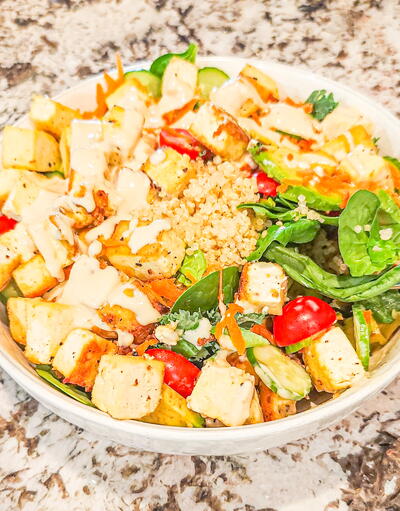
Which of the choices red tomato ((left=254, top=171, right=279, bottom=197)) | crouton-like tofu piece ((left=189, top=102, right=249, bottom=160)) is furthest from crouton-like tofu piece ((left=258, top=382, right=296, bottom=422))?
crouton-like tofu piece ((left=189, top=102, right=249, bottom=160))

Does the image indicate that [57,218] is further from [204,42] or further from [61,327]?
[204,42]

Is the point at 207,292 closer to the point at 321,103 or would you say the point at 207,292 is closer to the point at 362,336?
the point at 362,336

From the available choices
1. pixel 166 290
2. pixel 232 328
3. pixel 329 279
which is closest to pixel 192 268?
pixel 166 290

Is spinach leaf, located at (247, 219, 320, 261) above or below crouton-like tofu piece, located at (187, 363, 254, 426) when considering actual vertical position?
above

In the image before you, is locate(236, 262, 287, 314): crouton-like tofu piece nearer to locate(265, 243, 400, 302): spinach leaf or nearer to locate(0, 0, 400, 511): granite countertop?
locate(265, 243, 400, 302): spinach leaf

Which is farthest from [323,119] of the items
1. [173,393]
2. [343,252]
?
[173,393]
